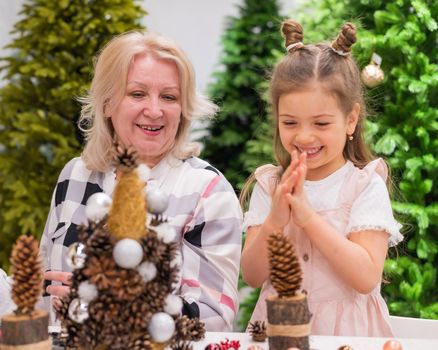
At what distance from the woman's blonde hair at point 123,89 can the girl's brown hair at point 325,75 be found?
284mm

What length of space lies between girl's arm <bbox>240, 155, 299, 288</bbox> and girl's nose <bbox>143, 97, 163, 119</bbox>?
15.2 inches

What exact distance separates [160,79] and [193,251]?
0.46m

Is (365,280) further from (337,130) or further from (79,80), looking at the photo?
(79,80)

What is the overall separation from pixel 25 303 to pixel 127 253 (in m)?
0.17

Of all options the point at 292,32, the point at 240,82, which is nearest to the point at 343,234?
the point at 292,32

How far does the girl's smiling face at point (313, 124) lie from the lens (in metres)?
1.63

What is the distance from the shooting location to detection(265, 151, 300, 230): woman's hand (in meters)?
1.46

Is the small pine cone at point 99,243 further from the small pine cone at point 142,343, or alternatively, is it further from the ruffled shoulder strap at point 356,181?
the ruffled shoulder strap at point 356,181

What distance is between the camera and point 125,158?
1.06 m

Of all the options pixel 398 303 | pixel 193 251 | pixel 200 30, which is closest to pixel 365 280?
pixel 193 251

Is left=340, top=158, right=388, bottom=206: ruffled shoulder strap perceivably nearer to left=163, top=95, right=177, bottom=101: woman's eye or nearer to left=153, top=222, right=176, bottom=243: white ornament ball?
left=163, top=95, right=177, bottom=101: woman's eye

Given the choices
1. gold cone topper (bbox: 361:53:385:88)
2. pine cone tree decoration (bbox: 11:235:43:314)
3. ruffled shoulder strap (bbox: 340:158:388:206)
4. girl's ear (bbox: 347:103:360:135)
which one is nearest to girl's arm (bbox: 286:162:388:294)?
ruffled shoulder strap (bbox: 340:158:388:206)

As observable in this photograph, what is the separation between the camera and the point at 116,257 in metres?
1.04

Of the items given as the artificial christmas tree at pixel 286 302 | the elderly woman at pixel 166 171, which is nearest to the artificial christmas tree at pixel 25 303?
the artificial christmas tree at pixel 286 302
